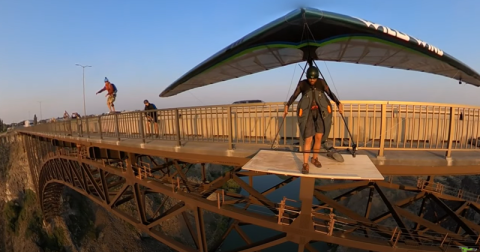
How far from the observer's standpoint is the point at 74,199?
22469 mm

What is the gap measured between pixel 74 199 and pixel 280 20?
2893 cm

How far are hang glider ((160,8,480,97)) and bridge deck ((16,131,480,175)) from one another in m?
1.90

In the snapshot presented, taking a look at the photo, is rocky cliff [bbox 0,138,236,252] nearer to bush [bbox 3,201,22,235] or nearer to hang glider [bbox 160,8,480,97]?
bush [bbox 3,201,22,235]

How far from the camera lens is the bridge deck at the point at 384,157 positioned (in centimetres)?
361

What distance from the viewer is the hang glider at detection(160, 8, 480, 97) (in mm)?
3408

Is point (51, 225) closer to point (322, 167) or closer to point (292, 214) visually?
point (292, 214)

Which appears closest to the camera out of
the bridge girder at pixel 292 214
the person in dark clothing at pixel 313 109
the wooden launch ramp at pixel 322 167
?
the wooden launch ramp at pixel 322 167

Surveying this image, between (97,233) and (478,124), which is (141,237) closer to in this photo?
(97,233)

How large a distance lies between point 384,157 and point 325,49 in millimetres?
2791

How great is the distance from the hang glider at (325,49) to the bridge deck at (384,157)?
6.23ft

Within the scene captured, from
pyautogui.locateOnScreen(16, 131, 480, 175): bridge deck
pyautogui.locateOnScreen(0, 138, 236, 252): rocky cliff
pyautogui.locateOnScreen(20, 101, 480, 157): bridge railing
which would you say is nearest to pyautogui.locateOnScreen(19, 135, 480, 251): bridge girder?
pyautogui.locateOnScreen(16, 131, 480, 175): bridge deck

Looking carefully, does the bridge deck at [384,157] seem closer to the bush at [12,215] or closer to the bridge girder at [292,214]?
the bridge girder at [292,214]

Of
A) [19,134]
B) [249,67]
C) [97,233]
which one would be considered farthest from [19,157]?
[249,67]

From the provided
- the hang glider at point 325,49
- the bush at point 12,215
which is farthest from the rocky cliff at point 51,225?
the hang glider at point 325,49
